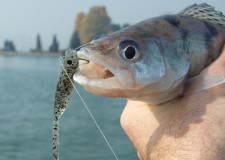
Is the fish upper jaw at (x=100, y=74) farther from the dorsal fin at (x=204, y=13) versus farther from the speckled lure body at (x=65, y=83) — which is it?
the dorsal fin at (x=204, y=13)

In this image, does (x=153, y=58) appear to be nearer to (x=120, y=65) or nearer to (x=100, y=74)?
(x=120, y=65)

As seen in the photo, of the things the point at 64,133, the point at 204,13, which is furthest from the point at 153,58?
the point at 64,133

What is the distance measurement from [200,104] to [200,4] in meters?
0.85

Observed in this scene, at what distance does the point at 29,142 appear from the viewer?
19578mm

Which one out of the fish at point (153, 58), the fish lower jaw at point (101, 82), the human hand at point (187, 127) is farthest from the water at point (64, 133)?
the fish lower jaw at point (101, 82)

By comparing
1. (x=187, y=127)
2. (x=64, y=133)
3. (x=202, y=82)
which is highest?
(x=202, y=82)

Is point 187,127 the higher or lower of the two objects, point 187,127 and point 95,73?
the lower

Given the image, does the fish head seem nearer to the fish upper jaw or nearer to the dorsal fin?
the fish upper jaw

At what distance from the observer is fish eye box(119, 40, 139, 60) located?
3.04 meters

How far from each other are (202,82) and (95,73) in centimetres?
70

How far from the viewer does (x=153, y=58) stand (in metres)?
3.11

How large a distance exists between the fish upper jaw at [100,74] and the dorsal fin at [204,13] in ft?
2.70

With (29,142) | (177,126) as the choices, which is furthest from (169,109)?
(29,142)

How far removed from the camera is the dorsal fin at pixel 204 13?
136 inches
